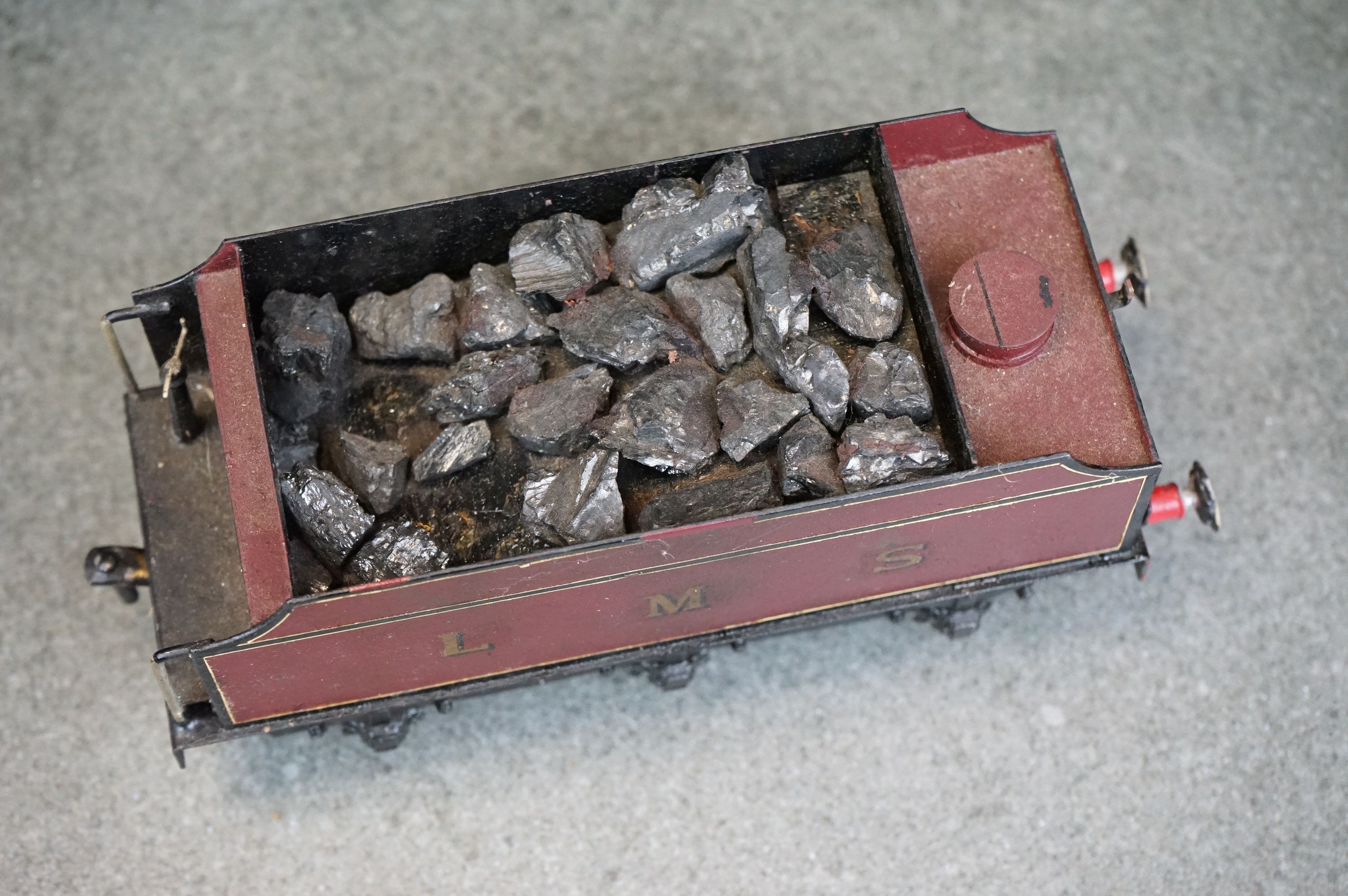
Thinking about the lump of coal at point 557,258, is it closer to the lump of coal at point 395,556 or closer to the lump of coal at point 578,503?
the lump of coal at point 578,503

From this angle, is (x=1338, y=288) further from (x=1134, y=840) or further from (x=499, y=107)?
(x=499, y=107)

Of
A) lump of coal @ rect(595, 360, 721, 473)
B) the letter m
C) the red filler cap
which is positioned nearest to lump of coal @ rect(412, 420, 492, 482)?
lump of coal @ rect(595, 360, 721, 473)

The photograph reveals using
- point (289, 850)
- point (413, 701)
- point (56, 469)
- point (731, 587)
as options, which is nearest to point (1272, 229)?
point (731, 587)

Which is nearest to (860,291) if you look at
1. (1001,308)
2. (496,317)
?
(1001,308)

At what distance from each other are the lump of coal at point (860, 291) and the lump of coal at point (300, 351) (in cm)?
96

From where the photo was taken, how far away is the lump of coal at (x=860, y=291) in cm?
301

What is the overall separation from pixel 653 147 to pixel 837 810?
5.56 feet

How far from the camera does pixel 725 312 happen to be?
307cm

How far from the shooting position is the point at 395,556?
2959mm

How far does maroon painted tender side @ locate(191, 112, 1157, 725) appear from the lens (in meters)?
2.79

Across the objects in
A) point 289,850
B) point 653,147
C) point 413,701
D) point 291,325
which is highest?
point 653,147

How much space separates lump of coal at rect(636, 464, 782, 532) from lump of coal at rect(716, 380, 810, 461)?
6 centimetres

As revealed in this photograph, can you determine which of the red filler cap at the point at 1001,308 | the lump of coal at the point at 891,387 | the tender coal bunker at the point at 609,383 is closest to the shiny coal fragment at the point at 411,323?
the tender coal bunker at the point at 609,383

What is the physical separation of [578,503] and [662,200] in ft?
2.13
